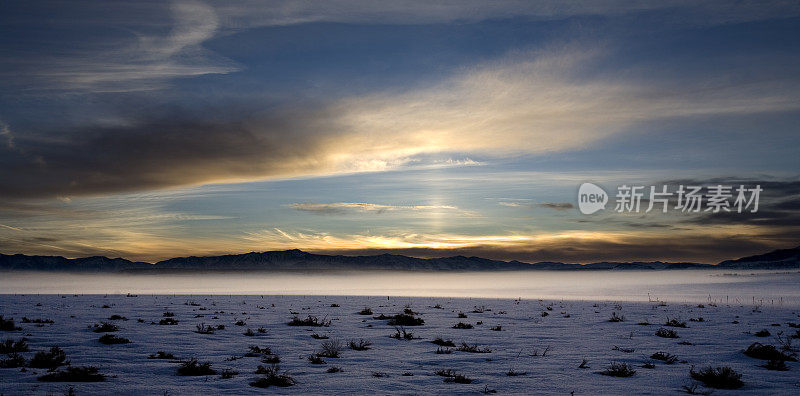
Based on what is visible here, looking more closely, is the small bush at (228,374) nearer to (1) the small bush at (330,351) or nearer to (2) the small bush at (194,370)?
(2) the small bush at (194,370)

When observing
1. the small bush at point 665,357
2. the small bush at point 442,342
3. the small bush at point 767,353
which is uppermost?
the small bush at point 767,353

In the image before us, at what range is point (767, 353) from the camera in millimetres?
13023

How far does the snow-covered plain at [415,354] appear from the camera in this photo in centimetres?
988

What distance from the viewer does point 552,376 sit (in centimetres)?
1094

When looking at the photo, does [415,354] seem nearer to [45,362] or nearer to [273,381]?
[273,381]

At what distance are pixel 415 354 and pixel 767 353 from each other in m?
8.65

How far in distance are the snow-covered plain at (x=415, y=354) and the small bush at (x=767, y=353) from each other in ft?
0.75

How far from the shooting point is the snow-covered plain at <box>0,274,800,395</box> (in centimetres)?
988

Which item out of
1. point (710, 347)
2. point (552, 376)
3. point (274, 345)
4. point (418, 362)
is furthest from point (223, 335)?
point (710, 347)

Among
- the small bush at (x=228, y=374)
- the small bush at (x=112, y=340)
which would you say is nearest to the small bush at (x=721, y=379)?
the small bush at (x=228, y=374)

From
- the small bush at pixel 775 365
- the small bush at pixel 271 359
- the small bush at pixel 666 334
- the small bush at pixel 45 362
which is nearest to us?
the small bush at pixel 45 362

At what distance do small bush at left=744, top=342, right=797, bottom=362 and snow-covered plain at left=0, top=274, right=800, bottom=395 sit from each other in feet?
0.75

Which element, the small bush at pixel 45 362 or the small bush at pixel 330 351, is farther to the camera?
the small bush at pixel 330 351

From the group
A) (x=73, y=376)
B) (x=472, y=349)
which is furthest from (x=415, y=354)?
(x=73, y=376)
